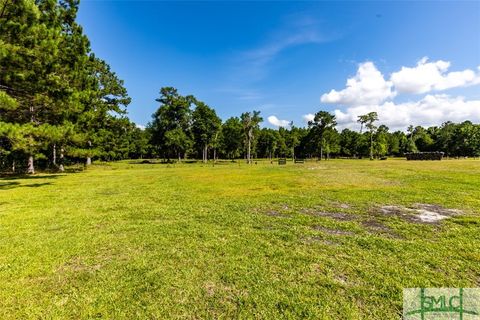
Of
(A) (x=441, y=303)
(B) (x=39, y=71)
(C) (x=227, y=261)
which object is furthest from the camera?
(B) (x=39, y=71)

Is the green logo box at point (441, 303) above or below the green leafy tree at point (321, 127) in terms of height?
below

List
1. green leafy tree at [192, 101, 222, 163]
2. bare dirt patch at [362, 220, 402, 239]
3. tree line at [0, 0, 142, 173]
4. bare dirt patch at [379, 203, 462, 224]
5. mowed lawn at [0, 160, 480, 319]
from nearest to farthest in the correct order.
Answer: mowed lawn at [0, 160, 480, 319] → bare dirt patch at [362, 220, 402, 239] → bare dirt patch at [379, 203, 462, 224] → tree line at [0, 0, 142, 173] → green leafy tree at [192, 101, 222, 163]

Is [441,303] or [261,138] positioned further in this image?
[261,138]

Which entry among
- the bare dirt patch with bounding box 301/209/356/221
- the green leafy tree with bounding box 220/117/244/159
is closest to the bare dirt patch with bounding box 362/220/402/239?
the bare dirt patch with bounding box 301/209/356/221

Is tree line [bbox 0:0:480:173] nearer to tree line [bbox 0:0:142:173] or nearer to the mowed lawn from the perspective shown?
tree line [bbox 0:0:142:173]

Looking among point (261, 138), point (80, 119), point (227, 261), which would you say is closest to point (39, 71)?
point (80, 119)

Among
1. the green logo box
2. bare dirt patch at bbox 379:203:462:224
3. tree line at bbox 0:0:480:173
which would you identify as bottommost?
the green logo box

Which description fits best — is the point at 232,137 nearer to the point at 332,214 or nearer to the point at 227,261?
the point at 332,214

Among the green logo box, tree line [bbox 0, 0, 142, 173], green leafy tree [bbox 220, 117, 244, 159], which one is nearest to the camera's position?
the green logo box

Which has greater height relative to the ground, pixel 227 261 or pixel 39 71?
pixel 39 71

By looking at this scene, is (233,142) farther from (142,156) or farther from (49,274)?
(49,274)

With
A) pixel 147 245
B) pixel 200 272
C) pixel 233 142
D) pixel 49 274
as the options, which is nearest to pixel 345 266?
pixel 200 272

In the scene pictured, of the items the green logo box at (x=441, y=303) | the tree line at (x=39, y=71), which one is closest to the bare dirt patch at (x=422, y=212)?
the green logo box at (x=441, y=303)

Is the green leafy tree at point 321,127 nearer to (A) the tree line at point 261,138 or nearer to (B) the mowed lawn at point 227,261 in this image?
(A) the tree line at point 261,138
